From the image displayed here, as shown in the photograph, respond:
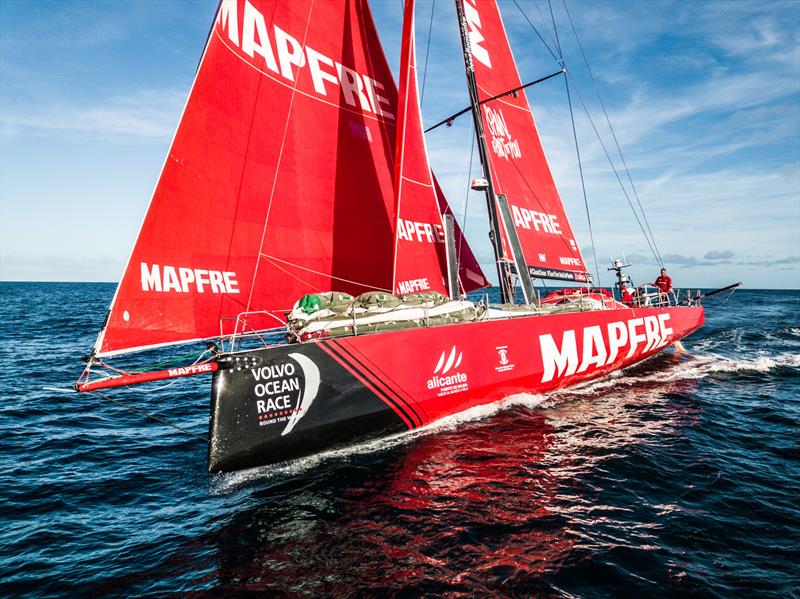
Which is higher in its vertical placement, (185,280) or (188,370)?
(185,280)

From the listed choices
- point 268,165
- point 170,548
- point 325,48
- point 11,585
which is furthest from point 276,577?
point 325,48

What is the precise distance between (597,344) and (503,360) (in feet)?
12.8

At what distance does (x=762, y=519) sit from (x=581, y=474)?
2147 mm

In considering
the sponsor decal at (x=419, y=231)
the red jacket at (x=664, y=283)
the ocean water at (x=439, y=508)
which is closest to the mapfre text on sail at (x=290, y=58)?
the sponsor decal at (x=419, y=231)

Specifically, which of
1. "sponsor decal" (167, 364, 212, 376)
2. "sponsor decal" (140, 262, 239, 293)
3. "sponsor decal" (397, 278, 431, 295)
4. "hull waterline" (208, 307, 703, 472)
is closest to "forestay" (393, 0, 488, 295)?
"sponsor decal" (397, 278, 431, 295)

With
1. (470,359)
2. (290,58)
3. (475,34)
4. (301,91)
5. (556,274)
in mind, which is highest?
(475,34)

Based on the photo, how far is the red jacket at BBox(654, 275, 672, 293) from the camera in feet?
54.7

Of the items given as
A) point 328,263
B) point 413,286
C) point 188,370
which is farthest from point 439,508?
point 328,263

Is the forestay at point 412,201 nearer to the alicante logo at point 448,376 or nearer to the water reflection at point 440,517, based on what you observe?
the alicante logo at point 448,376

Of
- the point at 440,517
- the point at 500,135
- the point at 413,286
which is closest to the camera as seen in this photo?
the point at 440,517

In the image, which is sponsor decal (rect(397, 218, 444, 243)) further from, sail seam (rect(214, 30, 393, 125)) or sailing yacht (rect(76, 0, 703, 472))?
sail seam (rect(214, 30, 393, 125))

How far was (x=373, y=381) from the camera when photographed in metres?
7.51

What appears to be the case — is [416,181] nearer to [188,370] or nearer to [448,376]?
[448,376]

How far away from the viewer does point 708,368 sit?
14.4 m
